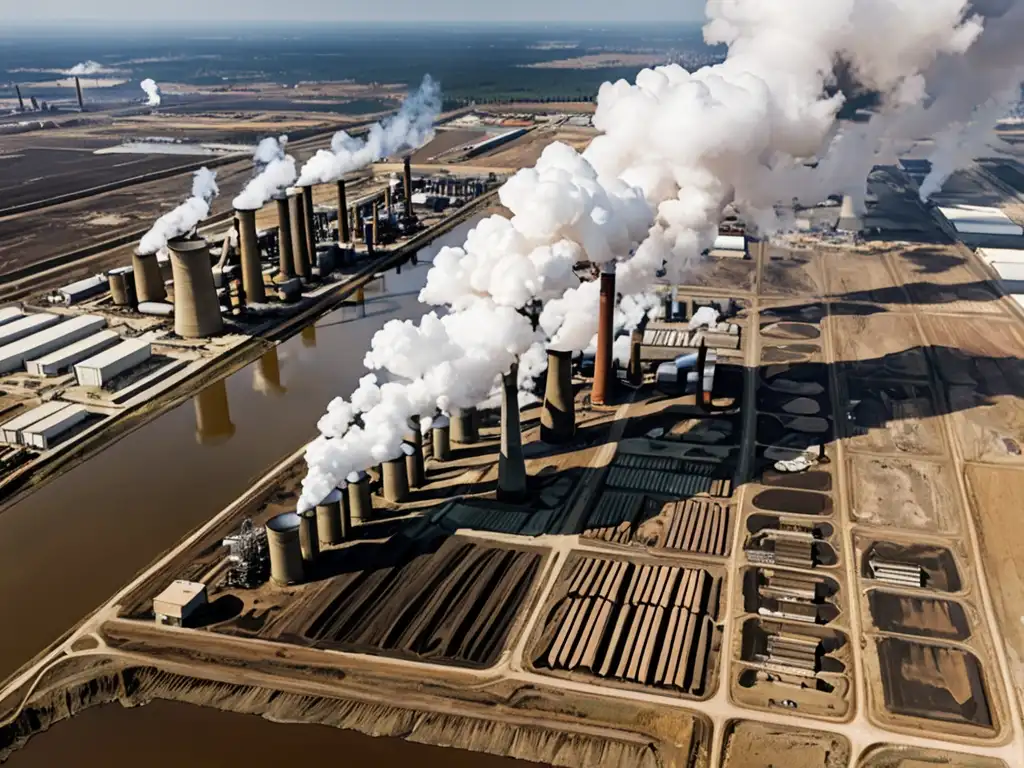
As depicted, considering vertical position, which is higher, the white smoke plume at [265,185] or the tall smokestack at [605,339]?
the white smoke plume at [265,185]

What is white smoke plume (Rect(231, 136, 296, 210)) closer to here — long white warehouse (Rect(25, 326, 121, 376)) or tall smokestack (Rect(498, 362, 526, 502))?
long white warehouse (Rect(25, 326, 121, 376))

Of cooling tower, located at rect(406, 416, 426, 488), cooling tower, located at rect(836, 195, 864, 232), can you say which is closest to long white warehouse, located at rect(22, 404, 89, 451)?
cooling tower, located at rect(406, 416, 426, 488)

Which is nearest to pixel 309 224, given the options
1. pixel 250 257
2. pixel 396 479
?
pixel 250 257

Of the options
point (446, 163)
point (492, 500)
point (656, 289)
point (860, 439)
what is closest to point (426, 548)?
point (492, 500)

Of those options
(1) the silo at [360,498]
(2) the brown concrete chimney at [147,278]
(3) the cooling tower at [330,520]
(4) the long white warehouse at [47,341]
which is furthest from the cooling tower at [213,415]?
(2) the brown concrete chimney at [147,278]

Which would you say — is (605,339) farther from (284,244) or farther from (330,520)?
(284,244)

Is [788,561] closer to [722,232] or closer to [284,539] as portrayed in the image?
[284,539]

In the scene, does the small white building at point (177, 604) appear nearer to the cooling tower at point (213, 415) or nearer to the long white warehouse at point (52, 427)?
the cooling tower at point (213, 415)

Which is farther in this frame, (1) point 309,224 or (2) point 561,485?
(1) point 309,224
